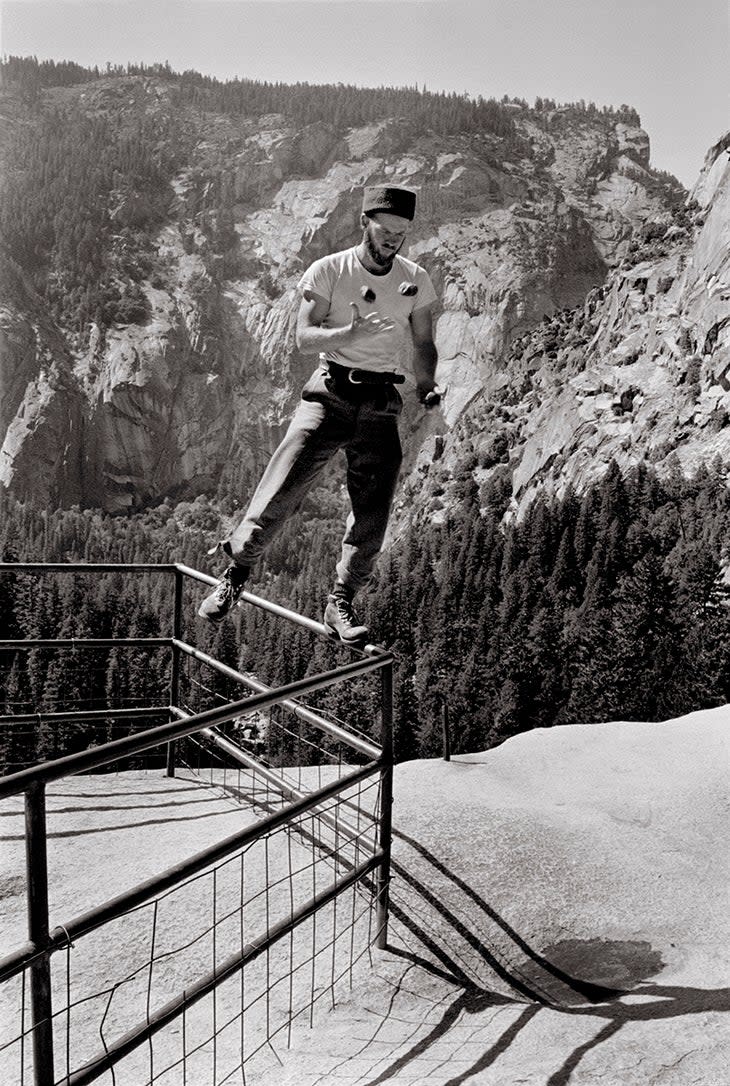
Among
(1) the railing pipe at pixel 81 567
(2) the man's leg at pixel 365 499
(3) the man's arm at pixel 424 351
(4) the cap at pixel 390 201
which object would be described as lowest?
(1) the railing pipe at pixel 81 567

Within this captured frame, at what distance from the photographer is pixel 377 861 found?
10.5 ft

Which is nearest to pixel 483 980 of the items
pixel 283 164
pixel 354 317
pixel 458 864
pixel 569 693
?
pixel 458 864

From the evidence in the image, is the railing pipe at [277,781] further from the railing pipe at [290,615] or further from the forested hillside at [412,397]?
the forested hillside at [412,397]

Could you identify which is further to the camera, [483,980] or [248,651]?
[248,651]

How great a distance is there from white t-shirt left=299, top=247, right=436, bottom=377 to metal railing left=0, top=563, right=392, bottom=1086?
1068 mm

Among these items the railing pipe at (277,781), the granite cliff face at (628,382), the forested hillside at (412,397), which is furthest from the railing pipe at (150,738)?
the granite cliff face at (628,382)

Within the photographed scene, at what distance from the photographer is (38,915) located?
66.8 inches

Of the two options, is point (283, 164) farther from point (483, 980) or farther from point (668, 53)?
point (483, 980)

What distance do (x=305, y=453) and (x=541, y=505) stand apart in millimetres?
44525

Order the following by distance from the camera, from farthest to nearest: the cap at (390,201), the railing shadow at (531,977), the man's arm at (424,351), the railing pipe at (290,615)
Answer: the man's arm at (424,351)
the cap at (390,201)
the railing pipe at (290,615)
the railing shadow at (531,977)

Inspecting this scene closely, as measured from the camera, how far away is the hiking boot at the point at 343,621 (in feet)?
12.5

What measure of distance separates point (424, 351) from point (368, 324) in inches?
12.8

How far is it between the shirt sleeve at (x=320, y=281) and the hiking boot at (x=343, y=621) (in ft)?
4.18

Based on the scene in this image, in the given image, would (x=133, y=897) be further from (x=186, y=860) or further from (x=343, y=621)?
(x=343, y=621)
